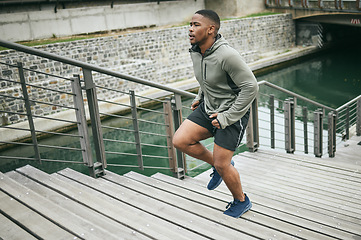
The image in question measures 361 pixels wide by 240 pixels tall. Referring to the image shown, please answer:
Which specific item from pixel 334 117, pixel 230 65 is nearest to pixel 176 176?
pixel 230 65

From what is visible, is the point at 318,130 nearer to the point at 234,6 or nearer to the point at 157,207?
the point at 157,207

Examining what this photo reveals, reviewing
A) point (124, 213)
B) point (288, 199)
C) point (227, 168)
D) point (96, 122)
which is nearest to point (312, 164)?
point (288, 199)

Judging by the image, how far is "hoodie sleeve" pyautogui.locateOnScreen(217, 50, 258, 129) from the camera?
240 centimetres

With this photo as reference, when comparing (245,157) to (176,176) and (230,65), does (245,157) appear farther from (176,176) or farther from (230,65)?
(230,65)

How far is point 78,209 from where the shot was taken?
8.21 feet

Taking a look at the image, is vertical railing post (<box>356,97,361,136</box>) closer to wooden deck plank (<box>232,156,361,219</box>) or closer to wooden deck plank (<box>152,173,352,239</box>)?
wooden deck plank (<box>232,156,361,219</box>)

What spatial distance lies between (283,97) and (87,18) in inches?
336

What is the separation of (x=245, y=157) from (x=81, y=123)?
2.33 meters

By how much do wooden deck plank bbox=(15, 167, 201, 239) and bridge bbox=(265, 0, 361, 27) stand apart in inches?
681

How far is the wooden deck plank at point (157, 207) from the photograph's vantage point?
2.42 m

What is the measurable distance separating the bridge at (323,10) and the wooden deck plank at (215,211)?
16.7 metres

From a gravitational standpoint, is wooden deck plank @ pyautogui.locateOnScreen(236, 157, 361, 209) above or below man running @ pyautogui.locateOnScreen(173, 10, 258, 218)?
below

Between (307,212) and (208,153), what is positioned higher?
(208,153)

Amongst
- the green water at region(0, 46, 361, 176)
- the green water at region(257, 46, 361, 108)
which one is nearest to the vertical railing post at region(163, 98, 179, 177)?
the green water at region(0, 46, 361, 176)
